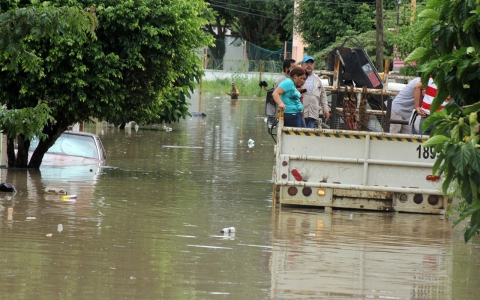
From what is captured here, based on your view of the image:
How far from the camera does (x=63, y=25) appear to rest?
10.8 meters

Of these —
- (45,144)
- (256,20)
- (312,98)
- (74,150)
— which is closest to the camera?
(312,98)

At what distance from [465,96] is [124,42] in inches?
426

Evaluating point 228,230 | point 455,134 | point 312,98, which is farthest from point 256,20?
point 455,134

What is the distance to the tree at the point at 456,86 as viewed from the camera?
4.67 meters

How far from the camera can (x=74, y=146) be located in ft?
60.8

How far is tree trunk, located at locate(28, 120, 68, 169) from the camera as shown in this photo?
16688mm

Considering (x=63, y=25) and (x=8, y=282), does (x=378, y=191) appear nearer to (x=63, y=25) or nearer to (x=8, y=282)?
(x=63, y=25)

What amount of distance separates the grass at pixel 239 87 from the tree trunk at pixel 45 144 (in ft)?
143

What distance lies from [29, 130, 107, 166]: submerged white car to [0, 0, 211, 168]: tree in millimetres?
2133

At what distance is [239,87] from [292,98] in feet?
166

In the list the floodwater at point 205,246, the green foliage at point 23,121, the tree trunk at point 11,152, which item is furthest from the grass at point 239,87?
the green foliage at point 23,121

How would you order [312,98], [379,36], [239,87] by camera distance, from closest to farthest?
[312,98] → [379,36] → [239,87]

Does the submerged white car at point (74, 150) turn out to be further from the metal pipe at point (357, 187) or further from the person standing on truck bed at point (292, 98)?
the metal pipe at point (357, 187)

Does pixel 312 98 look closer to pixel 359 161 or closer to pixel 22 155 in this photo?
pixel 359 161
